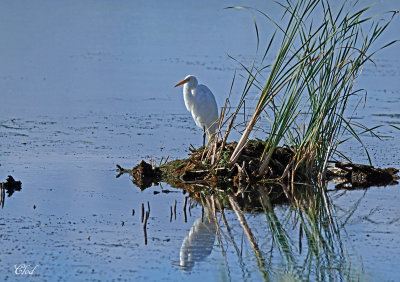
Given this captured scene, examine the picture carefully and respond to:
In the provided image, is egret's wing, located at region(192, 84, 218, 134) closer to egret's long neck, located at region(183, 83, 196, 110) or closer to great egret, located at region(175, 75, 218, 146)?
great egret, located at region(175, 75, 218, 146)

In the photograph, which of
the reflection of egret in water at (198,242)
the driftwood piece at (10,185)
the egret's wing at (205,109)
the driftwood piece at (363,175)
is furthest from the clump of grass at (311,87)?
the egret's wing at (205,109)

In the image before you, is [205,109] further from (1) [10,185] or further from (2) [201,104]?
(1) [10,185]

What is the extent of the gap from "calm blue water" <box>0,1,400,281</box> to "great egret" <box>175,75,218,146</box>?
37cm

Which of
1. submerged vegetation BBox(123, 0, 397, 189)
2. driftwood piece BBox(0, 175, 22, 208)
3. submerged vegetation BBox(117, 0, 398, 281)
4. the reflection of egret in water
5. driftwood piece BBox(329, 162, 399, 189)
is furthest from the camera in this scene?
driftwood piece BBox(329, 162, 399, 189)

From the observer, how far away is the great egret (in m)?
10.9

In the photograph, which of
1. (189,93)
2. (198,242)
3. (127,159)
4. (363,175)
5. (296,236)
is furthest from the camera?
(189,93)

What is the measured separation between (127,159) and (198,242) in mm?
3302

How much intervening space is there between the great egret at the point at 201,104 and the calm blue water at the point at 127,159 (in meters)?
0.37

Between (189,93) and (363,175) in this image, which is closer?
(363,175)

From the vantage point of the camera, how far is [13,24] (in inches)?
833

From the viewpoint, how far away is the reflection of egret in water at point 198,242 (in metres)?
6.01

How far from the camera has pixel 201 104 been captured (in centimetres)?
1089

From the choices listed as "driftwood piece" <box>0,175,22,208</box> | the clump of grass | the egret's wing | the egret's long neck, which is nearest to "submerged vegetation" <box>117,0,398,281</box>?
the clump of grass

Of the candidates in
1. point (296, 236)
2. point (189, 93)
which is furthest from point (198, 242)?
point (189, 93)
